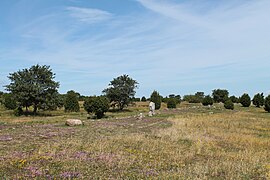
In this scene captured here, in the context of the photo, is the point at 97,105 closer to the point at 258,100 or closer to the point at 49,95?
the point at 49,95

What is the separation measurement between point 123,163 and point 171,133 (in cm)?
1003

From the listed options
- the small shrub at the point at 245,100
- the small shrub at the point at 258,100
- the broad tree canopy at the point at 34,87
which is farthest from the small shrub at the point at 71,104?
the small shrub at the point at 258,100

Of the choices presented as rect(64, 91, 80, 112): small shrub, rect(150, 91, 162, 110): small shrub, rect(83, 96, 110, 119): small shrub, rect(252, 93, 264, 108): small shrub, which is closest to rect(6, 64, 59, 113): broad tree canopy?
rect(64, 91, 80, 112): small shrub

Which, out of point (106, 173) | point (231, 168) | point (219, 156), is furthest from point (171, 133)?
point (106, 173)

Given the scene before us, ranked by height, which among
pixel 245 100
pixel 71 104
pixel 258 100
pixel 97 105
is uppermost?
pixel 258 100

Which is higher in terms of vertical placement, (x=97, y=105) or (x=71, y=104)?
(x=71, y=104)

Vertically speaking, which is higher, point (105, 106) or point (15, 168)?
point (105, 106)

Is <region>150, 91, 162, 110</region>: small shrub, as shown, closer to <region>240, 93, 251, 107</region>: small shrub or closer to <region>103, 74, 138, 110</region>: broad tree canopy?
<region>103, 74, 138, 110</region>: broad tree canopy

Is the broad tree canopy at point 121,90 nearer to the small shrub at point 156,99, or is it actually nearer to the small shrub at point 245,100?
the small shrub at point 156,99

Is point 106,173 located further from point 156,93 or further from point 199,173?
point 156,93

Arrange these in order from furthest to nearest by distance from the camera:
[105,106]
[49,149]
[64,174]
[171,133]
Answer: [105,106] < [171,133] < [49,149] < [64,174]

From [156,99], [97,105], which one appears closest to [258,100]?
[156,99]

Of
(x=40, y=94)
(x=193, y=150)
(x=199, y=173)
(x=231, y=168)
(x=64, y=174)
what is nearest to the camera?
(x=64, y=174)

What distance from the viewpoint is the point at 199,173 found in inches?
386
